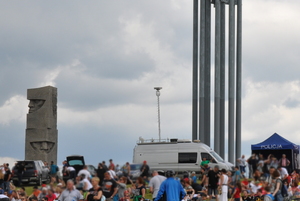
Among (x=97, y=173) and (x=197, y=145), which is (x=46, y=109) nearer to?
(x=197, y=145)

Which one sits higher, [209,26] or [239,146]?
[209,26]

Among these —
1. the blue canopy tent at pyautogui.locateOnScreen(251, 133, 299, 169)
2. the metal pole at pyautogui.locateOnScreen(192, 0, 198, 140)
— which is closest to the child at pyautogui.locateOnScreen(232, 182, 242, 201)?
the blue canopy tent at pyautogui.locateOnScreen(251, 133, 299, 169)

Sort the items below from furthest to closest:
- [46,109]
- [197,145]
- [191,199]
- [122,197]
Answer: [46,109] < [197,145] < [191,199] < [122,197]

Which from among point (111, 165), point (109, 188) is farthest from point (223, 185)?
point (109, 188)

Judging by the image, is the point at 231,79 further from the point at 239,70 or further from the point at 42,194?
the point at 42,194

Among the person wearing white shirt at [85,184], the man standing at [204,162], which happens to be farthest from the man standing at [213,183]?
the man standing at [204,162]

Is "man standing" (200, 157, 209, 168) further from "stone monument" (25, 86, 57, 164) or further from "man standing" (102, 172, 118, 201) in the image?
"stone monument" (25, 86, 57, 164)

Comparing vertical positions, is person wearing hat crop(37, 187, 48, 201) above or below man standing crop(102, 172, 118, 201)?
below

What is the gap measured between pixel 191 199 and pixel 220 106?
29686mm

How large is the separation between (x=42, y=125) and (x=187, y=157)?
1465 cm

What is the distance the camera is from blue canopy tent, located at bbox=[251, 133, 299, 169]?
39.1m

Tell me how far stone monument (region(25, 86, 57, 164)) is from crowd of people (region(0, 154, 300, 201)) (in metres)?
16.3

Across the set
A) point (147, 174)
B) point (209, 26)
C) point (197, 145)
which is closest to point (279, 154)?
point (197, 145)

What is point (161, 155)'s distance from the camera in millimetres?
37875
